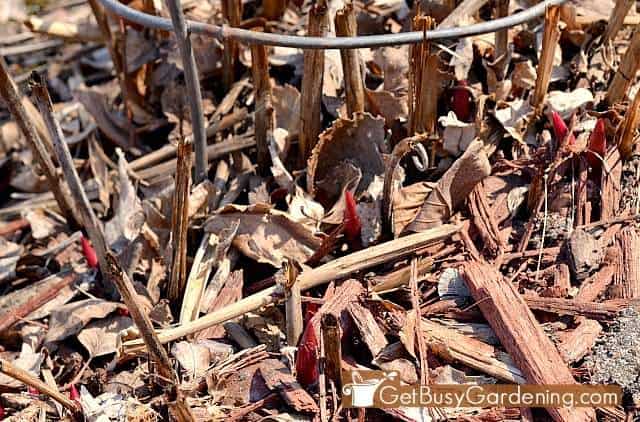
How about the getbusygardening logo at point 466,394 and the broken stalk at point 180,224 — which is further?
the broken stalk at point 180,224

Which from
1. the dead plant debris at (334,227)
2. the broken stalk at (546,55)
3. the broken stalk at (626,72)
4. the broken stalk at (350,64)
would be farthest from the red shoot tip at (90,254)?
the broken stalk at (626,72)

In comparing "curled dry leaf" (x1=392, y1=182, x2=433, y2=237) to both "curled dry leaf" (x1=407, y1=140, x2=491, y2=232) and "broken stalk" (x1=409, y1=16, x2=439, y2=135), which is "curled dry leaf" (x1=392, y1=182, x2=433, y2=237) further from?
"broken stalk" (x1=409, y1=16, x2=439, y2=135)

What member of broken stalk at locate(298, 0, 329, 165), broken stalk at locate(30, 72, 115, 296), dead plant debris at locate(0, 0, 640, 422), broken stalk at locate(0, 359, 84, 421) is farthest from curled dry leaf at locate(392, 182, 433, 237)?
broken stalk at locate(0, 359, 84, 421)

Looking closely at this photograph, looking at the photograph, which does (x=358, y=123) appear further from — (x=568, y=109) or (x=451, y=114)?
(x=568, y=109)

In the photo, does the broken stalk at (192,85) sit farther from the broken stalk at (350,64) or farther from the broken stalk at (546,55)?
the broken stalk at (546,55)

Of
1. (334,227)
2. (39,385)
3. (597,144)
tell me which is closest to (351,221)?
(334,227)

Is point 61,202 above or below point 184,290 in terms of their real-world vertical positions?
above

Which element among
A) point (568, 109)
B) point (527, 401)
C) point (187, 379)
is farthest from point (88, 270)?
point (568, 109)

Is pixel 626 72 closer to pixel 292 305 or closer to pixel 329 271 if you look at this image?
pixel 329 271
